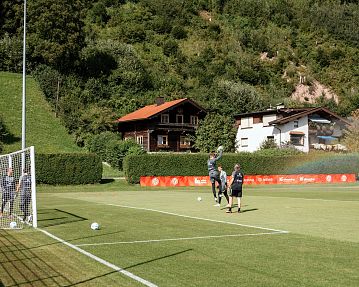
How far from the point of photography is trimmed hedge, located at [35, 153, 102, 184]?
4691 cm

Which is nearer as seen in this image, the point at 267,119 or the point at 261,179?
the point at 261,179

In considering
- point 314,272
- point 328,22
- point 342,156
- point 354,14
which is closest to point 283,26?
point 328,22

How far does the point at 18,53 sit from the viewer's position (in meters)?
Answer: 81.2

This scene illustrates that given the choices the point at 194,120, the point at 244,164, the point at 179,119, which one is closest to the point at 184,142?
the point at 194,120

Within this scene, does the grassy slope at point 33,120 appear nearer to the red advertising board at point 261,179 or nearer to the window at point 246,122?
the red advertising board at point 261,179

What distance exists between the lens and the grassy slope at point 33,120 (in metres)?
62.4

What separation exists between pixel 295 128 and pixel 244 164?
20.5m

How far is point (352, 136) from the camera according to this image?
→ 7369 centimetres

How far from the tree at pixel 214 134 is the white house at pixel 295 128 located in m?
6.99

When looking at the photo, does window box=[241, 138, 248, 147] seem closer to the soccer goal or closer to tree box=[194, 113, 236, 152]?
tree box=[194, 113, 236, 152]

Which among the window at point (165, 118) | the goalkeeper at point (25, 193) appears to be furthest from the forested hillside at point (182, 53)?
the goalkeeper at point (25, 193)

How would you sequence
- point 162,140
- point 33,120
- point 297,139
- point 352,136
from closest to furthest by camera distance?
1. point 33,120
2. point 352,136
3. point 162,140
4. point 297,139

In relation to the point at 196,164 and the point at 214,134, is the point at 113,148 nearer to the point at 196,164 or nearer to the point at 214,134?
the point at 196,164

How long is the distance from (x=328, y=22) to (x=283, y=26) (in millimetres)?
13886
